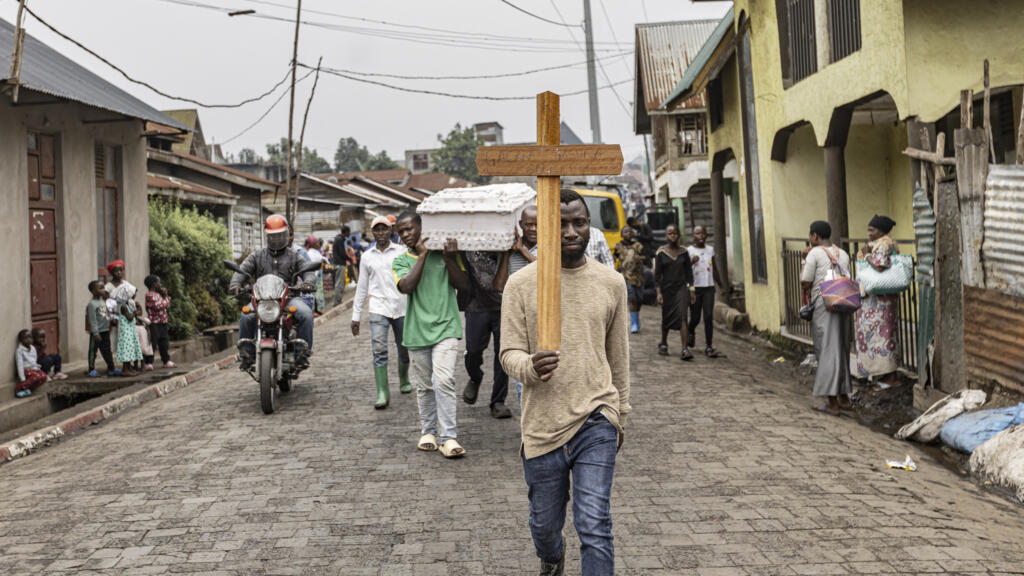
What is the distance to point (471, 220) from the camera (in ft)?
Answer: 22.0

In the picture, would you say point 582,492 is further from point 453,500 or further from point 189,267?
point 189,267

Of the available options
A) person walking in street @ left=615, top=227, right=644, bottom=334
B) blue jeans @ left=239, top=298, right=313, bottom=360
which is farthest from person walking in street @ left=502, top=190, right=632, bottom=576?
person walking in street @ left=615, top=227, right=644, bottom=334

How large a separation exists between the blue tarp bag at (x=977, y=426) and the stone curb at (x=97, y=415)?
26.6 feet

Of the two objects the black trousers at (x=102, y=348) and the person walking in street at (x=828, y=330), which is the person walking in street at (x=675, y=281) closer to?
the person walking in street at (x=828, y=330)

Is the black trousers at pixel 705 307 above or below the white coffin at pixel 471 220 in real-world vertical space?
below

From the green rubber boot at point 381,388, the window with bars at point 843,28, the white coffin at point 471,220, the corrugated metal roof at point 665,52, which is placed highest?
the corrugated metal roof at point 665,52

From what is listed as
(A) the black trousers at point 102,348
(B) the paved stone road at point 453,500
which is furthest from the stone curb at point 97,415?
(A) the black trousers at point 102,348

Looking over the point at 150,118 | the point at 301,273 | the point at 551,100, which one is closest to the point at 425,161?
the point at 150,118

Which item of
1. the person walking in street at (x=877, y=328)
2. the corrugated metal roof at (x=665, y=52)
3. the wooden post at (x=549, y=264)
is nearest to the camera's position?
the wooden post at (x=549, y=264)

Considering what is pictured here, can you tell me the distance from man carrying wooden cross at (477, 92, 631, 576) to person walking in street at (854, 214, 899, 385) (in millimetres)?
6028

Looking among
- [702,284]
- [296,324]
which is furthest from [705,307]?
[296,324]

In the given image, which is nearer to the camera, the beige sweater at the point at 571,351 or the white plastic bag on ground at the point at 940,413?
the beige sweater at the point at 571,351

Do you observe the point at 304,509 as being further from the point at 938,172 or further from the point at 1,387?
the point at 1,387

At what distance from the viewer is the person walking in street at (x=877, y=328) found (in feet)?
28.8
